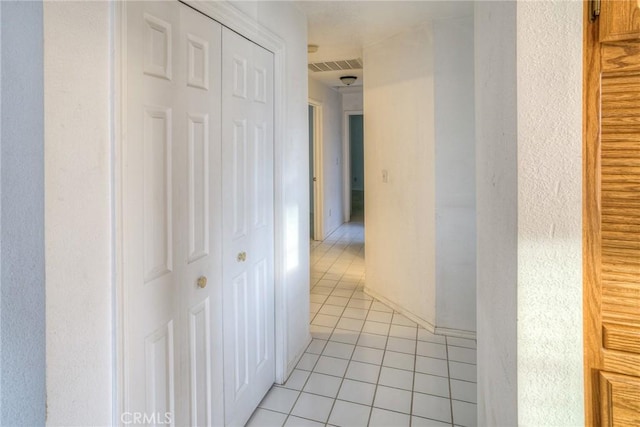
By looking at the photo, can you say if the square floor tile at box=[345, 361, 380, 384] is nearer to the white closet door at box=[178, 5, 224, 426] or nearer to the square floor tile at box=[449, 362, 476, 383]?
the square floor tile at box=[449, 362, 476, 383]

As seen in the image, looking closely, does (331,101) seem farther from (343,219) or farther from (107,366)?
(107,366)

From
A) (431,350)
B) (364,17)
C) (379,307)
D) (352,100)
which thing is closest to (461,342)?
(431,350)

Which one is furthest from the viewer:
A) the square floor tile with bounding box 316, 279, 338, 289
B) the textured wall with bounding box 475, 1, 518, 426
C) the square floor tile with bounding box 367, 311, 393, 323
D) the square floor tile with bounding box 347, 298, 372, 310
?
the square floor tile with bounding box 316, 279, 338, 289

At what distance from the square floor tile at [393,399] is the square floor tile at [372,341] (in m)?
0.49

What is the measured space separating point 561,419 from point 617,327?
226 mm

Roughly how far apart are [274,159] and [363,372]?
143 cm

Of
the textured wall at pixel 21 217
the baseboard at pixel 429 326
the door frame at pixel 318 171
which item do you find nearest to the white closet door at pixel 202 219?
the textured wall at pixel 21 217

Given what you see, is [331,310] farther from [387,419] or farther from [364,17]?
[364,17]

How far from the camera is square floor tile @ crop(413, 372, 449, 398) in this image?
2098 millimetres

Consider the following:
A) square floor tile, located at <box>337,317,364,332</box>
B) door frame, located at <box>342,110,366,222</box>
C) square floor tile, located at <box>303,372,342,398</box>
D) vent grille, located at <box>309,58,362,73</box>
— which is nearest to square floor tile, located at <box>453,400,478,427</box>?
square floor tile, located at <box>303,372,342,398</box>

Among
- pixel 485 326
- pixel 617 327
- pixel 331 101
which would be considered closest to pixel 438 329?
pixel 485 326

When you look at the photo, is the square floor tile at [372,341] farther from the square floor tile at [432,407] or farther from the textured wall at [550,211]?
the textured wall at [550,211]

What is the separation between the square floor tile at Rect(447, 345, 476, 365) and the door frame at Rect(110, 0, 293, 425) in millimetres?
1119

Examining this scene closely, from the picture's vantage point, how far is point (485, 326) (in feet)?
3.80
